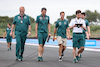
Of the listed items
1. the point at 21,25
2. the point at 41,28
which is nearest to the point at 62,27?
the point at 41,28

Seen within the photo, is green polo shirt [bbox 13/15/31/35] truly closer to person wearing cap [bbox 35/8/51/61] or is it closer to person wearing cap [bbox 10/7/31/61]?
person wearing cap [bbox 10/7/31/61]

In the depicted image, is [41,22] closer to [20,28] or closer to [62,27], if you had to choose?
[20,28]

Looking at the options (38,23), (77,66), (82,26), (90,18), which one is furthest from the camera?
(90,18)

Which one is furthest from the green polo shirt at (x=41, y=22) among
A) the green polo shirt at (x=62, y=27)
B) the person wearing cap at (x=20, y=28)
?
the green polo shirt at (x=62, y=27)

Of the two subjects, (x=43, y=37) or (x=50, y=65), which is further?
(x=43, y=37)

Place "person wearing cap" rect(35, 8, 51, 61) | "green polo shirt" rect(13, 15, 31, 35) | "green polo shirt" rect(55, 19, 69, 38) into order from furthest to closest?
"green polo shirt" rect(55, 19, 69, 38) → "person wearing cap" rect(35, 8, 51, 61) → "green polo shirt" rect(13, 15, 31, 35)

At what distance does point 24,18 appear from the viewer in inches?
330

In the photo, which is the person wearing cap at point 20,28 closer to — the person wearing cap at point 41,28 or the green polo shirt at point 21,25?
the green polo shirt at point 21,25

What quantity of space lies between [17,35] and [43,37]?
101 centimetres

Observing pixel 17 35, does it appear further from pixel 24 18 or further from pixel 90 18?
pixel 90 18

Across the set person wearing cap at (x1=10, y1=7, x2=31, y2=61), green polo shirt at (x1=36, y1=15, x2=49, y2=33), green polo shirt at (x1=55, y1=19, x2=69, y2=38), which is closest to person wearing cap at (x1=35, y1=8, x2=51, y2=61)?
green polo shirt at (x1=36, y1=15, x2=49, y2=33)

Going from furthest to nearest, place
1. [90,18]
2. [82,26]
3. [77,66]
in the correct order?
[90,18] → [82,26] → [77,66]

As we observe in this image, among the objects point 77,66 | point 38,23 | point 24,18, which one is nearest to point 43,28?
point 38,23

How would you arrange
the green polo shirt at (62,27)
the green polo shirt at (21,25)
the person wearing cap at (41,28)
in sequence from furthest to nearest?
the green polo shirt at (62,27) → the person wearing cap at (41,28) → the green polo shirt at (21,25)
